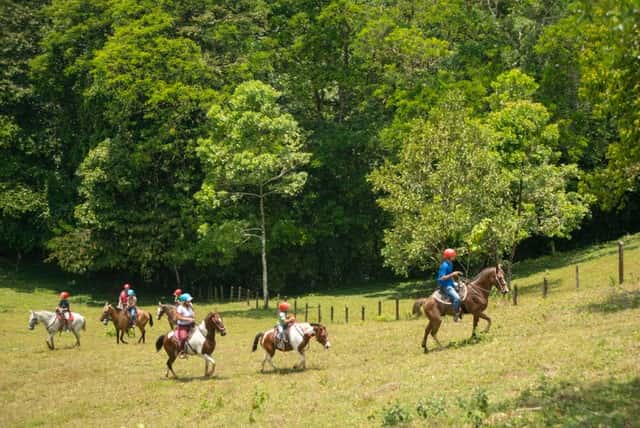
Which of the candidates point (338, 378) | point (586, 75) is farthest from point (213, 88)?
point (338, 378)

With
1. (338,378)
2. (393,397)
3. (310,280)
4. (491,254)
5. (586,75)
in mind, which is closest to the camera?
(393,397)

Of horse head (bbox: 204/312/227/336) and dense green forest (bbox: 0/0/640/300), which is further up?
dense green forest (bbox: 0/0/640/300)

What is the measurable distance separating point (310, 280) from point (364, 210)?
26.1 feet

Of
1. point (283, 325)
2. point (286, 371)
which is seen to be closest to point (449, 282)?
point (283, 325)

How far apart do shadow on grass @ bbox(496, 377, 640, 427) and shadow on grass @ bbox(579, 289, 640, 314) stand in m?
10.4

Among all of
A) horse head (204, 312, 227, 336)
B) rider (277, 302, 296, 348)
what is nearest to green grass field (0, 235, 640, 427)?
rider (277, 302, 296, 348)

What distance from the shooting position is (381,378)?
837 inches

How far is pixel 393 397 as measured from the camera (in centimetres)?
1861

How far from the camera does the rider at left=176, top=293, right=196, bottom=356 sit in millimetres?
25562

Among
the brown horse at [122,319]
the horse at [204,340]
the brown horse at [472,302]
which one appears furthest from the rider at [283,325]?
the brown horse at [122,319]

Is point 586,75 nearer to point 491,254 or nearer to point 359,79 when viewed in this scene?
point 491,254

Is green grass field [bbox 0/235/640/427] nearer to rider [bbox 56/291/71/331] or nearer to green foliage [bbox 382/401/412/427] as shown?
green foliage [bbox 382/401/412/427]

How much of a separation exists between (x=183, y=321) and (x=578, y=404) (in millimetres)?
14388

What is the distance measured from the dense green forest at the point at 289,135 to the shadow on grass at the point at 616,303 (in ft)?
53.7
